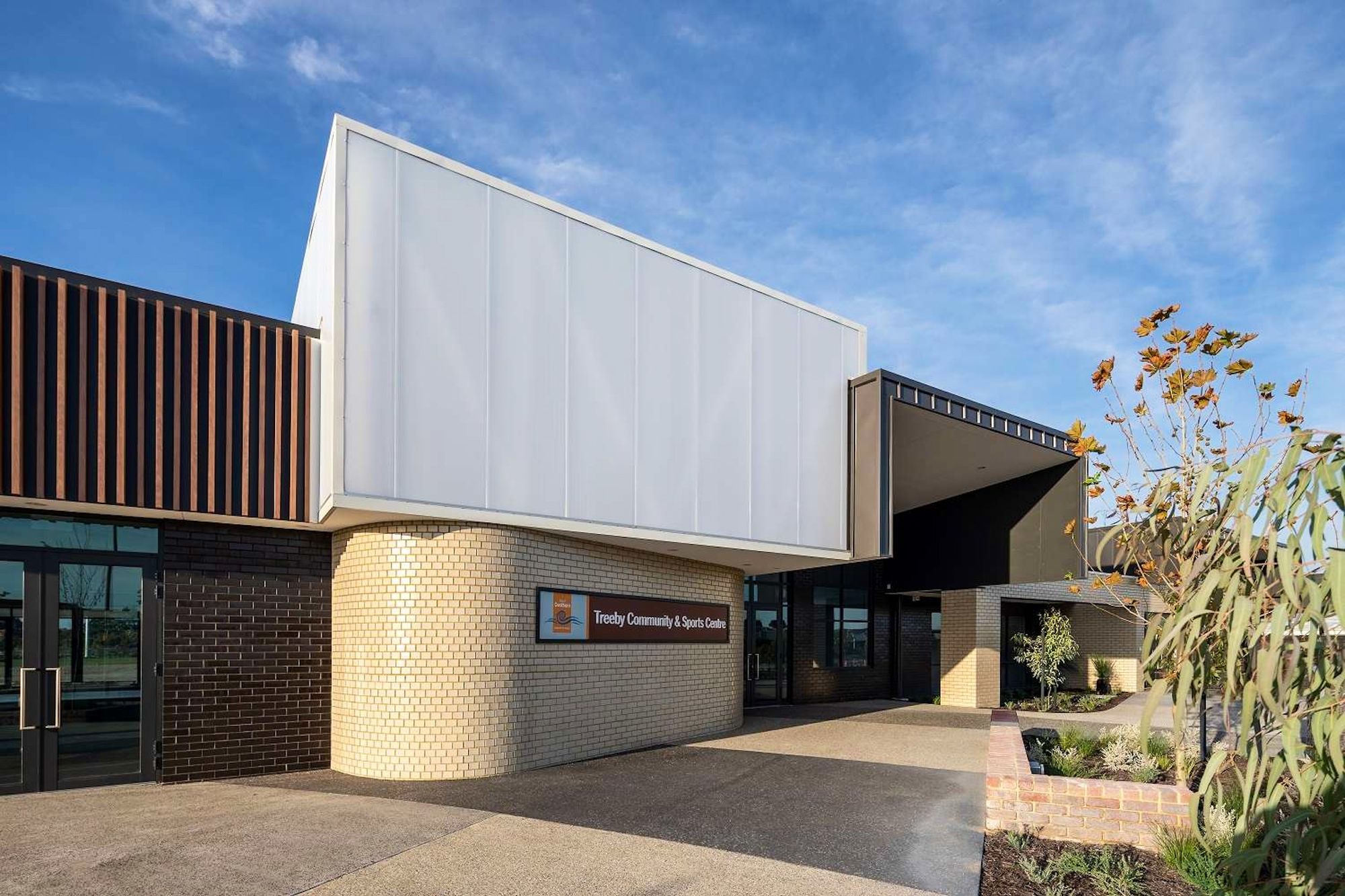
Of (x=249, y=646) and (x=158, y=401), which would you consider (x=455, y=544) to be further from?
(x=158, y=401)

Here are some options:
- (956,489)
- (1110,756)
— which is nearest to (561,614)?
(1110,756)

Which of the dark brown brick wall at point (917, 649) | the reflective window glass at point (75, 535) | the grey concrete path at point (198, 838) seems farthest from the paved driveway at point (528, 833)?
the dark brown brick wall at point (917, 649)

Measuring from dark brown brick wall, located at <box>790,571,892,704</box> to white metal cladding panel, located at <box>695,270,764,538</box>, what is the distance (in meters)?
8.48

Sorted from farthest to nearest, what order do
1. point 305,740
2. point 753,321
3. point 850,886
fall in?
point 753,321
point 305,740
point 850,886

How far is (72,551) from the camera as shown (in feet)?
30.6

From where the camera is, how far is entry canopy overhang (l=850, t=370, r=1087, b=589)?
14039mm

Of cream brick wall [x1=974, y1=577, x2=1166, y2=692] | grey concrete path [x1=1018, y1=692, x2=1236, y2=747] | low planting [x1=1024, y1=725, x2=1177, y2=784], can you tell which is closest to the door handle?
low planting [x1=1024, y1=725, x2=1177, y2=784]

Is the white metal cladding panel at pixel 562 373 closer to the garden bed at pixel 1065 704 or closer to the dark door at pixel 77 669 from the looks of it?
the dark door at pixel 77 669

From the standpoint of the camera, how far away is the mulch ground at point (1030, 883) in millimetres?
6422

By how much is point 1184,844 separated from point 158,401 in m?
9.88

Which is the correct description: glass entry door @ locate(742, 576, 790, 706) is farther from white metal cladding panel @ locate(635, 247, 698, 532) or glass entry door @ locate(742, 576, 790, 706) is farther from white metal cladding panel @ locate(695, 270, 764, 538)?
white metal cladding panel @ locate(635, 247, 698, 532)

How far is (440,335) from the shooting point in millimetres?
10000

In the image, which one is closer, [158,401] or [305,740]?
[158,401]

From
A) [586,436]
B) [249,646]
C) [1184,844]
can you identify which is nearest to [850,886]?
[1184,844]
